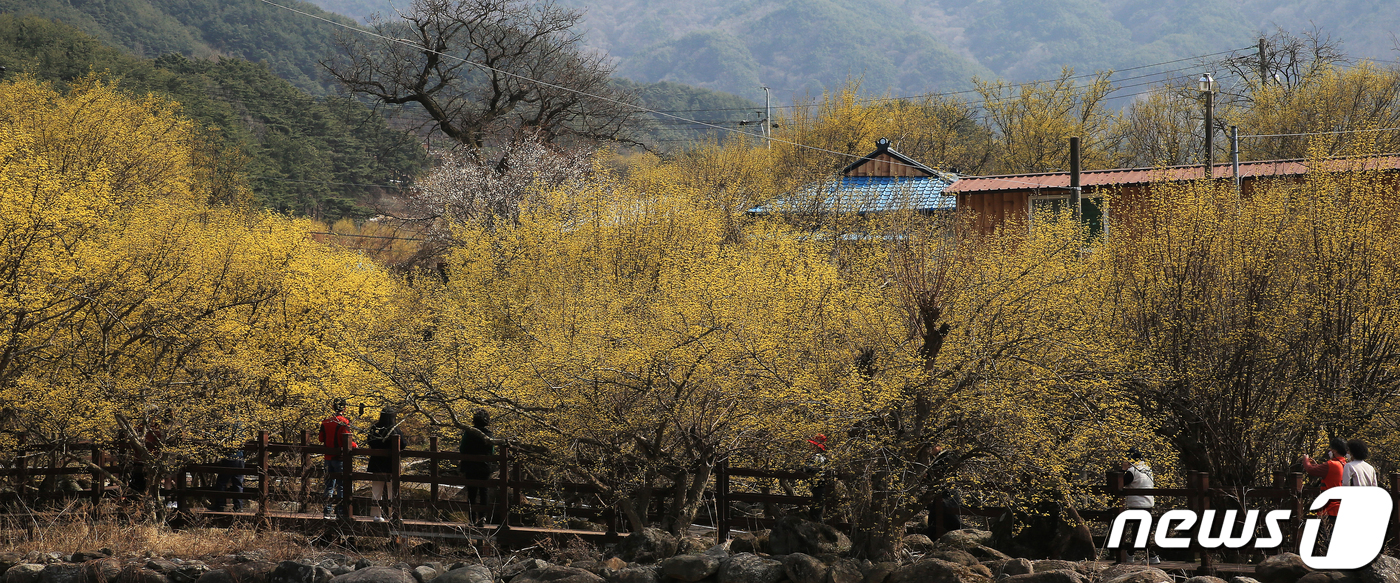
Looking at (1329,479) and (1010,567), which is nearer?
(1329,479)

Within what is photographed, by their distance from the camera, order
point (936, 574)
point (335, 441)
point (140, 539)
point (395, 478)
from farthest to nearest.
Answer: point (335, 441)
point (140, 539)
point (395, 478)
point (936, 574)

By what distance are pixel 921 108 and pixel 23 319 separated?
3195 cm

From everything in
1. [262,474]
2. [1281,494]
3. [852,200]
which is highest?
[852,200]

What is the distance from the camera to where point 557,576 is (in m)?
10.7

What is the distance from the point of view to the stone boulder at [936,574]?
9.49 m

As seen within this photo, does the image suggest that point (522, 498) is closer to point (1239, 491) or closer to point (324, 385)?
point (324, 385)

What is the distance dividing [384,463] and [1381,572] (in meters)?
10.8

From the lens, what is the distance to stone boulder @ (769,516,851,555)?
10641mm

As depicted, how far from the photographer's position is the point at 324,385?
13188 millimetres

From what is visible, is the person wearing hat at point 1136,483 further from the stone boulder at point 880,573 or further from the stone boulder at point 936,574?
the stone boulder at point 880,573

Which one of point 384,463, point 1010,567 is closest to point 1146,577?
point 1010,567

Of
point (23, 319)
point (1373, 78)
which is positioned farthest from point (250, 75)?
point (1373, 78)

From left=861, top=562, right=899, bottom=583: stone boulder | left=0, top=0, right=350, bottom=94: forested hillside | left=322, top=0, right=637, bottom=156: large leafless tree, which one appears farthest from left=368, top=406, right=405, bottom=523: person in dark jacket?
left=0, top=0, right=350, bottom=94: forested hillside

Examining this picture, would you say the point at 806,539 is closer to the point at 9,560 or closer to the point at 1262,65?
the point at 9,560
